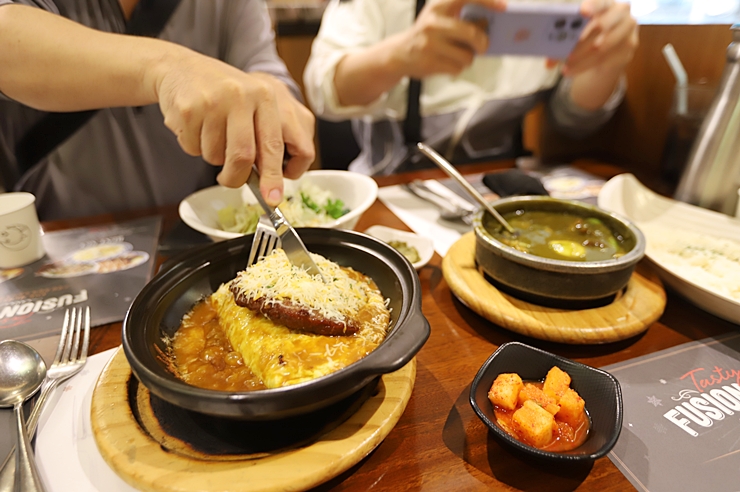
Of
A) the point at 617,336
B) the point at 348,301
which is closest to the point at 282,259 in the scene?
the point at 348,301

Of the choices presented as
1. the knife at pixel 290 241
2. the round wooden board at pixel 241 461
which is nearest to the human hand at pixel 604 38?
the knife at pixel 290 241

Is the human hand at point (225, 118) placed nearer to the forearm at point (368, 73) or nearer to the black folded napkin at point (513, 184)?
the black folded napkin at point (513, 184)

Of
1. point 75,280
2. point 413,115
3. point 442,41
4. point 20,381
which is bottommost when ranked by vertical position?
point 75,280

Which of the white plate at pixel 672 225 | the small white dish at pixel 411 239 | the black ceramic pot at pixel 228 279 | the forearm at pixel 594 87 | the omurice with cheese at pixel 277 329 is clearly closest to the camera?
the black ceramic pot at pixel 228 279

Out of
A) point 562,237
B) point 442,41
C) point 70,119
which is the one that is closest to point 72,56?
point 70,119

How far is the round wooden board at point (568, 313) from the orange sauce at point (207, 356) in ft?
2.41

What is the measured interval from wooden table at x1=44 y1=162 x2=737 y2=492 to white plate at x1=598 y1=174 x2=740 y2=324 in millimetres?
83

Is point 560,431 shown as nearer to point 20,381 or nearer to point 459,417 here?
point 459,417

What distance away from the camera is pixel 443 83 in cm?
310

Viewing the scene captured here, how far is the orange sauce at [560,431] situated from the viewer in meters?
0.93

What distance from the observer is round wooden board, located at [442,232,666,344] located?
4.10ft

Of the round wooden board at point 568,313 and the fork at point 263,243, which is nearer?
the round wooden board at point 568,313

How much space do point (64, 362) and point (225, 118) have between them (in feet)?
2.71

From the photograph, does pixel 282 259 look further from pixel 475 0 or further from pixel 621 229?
pixel 475 0
